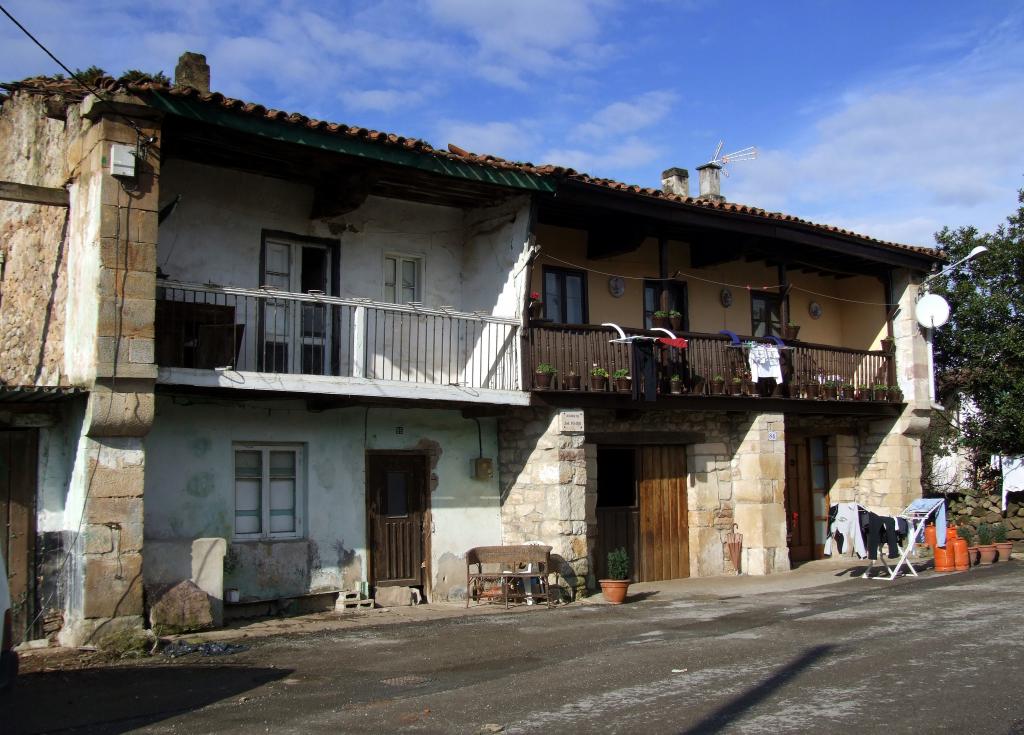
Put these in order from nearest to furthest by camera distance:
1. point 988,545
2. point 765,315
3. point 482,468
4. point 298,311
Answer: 1. point 298,311
2. point 482,468
3. point 988,545
4. point 765,315

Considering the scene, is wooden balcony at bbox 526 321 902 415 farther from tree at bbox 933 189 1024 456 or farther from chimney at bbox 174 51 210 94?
chimney at bbox 174 51 210 94

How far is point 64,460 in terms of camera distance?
34.7 feet

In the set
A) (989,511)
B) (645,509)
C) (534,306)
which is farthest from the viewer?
(989,511)

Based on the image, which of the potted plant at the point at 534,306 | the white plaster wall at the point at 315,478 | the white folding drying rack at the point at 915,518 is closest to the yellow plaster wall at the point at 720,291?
the potted plant at the point at 534,306

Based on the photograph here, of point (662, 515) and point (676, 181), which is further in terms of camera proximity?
point (676, 181)

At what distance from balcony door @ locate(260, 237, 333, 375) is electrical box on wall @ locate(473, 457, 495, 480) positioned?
2565 mm

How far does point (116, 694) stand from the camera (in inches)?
308

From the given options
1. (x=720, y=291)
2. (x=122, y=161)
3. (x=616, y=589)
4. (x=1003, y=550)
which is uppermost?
(x=720, y=291)

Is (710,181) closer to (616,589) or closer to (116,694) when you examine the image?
(616,589)

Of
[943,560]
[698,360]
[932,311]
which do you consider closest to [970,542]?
[943,560]

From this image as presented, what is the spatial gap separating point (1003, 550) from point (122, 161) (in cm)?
1472

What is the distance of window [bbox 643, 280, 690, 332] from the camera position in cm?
1633

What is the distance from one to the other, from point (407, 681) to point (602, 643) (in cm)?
232

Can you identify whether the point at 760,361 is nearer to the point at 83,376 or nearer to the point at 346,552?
the point at 346,552
